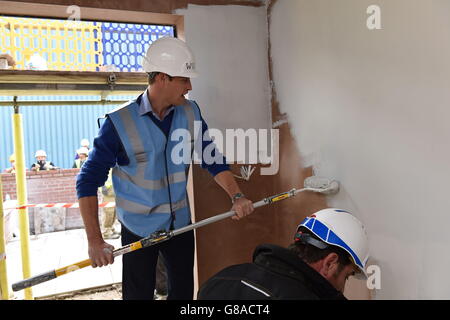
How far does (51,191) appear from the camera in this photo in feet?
21.6

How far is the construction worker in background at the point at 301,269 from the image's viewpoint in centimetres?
80

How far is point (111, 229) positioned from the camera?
18.5 feet

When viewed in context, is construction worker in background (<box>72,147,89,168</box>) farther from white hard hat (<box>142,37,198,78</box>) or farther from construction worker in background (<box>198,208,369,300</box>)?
construction worker in background (<box>198,208,369,300</box>)

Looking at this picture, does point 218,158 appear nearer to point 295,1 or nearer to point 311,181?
point 311,181

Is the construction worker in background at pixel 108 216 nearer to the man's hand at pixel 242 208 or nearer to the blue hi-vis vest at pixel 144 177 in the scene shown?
the blue hi-vis vest at pixel 144 177

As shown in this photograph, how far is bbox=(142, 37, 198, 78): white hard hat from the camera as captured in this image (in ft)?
5.22

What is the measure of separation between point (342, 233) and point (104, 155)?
1.01 meters

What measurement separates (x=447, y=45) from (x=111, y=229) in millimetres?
5378

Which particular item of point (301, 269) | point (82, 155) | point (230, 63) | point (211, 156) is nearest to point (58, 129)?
point (82, 155)

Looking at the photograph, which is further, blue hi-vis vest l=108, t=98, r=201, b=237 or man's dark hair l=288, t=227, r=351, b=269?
blue hi-vis vest l=108, t=98, r=201, b=237

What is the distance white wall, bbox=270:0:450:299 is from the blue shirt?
0.80 m

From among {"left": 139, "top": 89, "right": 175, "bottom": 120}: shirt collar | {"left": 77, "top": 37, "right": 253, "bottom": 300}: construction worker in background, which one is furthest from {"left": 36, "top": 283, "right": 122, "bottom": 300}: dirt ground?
{"left": 139, "top": 89, "right": 175, "bottom": 120}: shirt collar

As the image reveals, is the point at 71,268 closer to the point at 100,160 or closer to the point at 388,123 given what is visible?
the point at 100,160

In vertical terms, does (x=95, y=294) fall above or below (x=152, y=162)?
below
